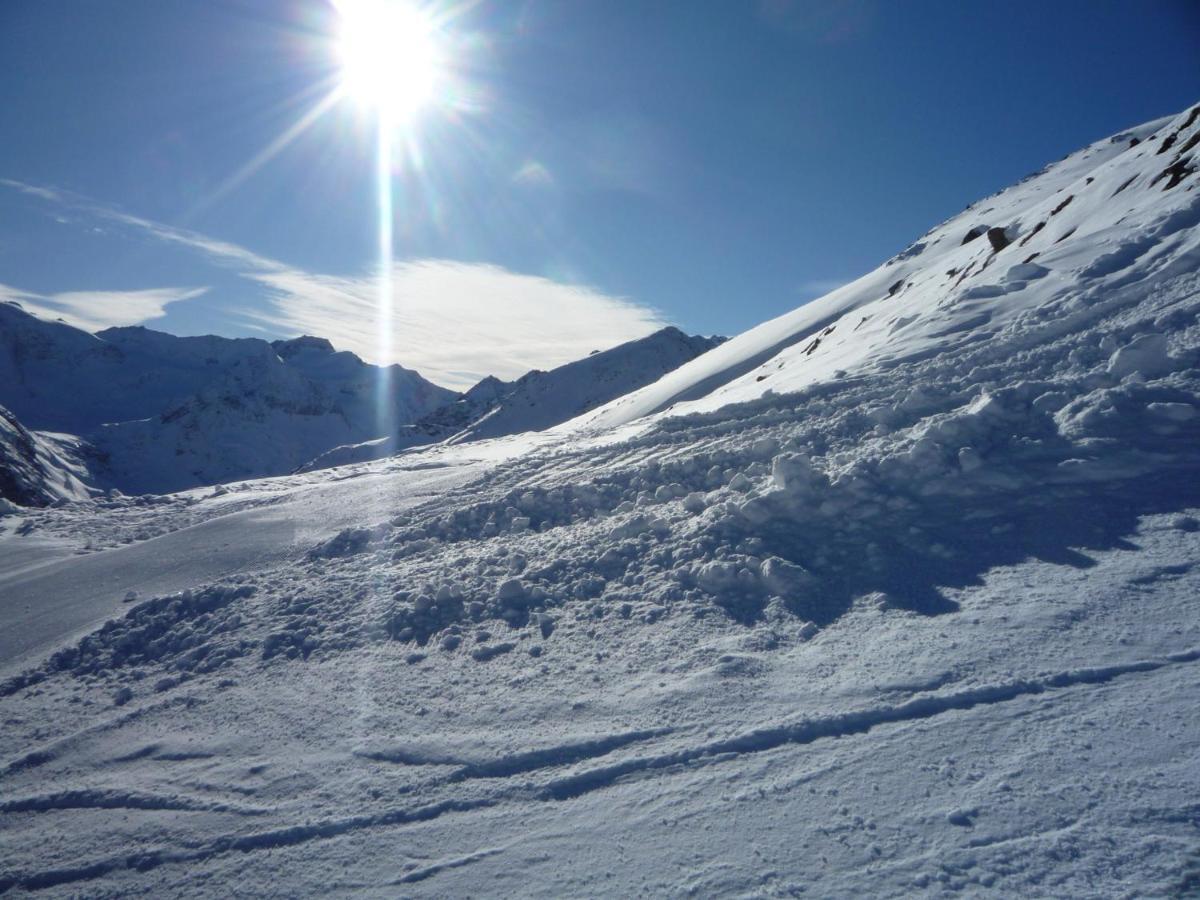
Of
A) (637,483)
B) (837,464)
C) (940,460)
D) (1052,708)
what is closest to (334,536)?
(637,483)

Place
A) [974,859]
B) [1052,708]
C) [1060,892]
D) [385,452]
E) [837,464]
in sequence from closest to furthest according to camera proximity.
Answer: [1060,892] → [974,859] → [1052,708] → [837,464] → [385,452]

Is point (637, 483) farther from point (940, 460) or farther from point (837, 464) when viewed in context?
point (940, 460)

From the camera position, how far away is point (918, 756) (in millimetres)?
3115

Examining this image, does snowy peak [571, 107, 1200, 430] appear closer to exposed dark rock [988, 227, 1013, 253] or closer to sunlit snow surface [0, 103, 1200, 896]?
exposed dark rock [988, 227, 1013, 253]

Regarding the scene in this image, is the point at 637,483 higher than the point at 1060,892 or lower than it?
higher

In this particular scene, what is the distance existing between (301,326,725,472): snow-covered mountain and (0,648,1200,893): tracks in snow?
2950 inches

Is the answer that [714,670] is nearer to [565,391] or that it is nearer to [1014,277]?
[1014,277]

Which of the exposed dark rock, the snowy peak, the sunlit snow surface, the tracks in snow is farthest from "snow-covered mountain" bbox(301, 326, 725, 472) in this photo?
the tracks in snow

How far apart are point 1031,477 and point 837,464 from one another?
1553 millimetres

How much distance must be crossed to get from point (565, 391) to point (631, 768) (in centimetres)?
10443

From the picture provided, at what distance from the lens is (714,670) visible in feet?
13.2

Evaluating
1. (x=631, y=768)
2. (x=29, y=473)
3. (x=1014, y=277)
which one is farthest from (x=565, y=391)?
(x=631, y=768)

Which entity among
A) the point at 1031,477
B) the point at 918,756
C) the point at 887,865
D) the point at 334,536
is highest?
the point at 1031,477

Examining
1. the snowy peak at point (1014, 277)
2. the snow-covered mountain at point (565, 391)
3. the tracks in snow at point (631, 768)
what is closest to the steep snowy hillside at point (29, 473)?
the snow-covered mountain at point (565, 391)
